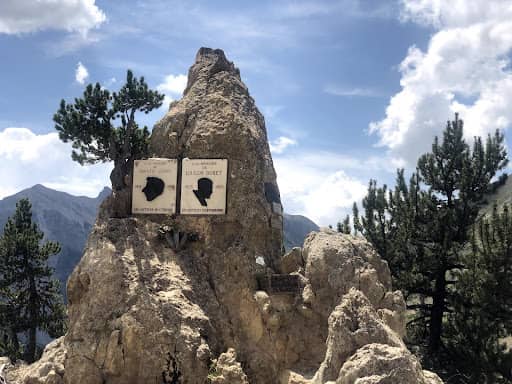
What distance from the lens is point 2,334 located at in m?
25.6

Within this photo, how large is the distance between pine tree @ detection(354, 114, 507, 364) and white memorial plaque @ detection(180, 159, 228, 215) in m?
10.6

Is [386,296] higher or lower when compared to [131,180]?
lower

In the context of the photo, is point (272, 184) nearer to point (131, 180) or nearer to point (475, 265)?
point (131, 180)

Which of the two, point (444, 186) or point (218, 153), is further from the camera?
point (444, 186)

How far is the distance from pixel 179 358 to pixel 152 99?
38.2ft

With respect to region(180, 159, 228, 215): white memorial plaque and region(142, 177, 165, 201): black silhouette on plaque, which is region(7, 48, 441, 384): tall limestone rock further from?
region(142, 177, 165, 201): black silhouette on plaque

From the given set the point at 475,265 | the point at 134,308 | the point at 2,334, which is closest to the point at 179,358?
the point at 134,308

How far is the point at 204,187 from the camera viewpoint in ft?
54.4

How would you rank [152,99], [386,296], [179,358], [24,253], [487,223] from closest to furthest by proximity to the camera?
[179,358]
[386,296]
[487,223]
[152,99]
[24,253]

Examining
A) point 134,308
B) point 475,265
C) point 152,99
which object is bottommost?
point 134,308

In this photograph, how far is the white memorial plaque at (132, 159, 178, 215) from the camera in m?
16.8

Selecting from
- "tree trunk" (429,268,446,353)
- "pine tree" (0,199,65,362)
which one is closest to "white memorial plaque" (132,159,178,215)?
"pine tree" (0,199,65,362)

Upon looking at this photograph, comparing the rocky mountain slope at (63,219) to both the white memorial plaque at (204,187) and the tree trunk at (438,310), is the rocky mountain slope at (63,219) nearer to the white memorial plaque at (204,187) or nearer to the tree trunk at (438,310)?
the tree trunk at (438,310)

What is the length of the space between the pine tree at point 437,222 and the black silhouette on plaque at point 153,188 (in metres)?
11.7
